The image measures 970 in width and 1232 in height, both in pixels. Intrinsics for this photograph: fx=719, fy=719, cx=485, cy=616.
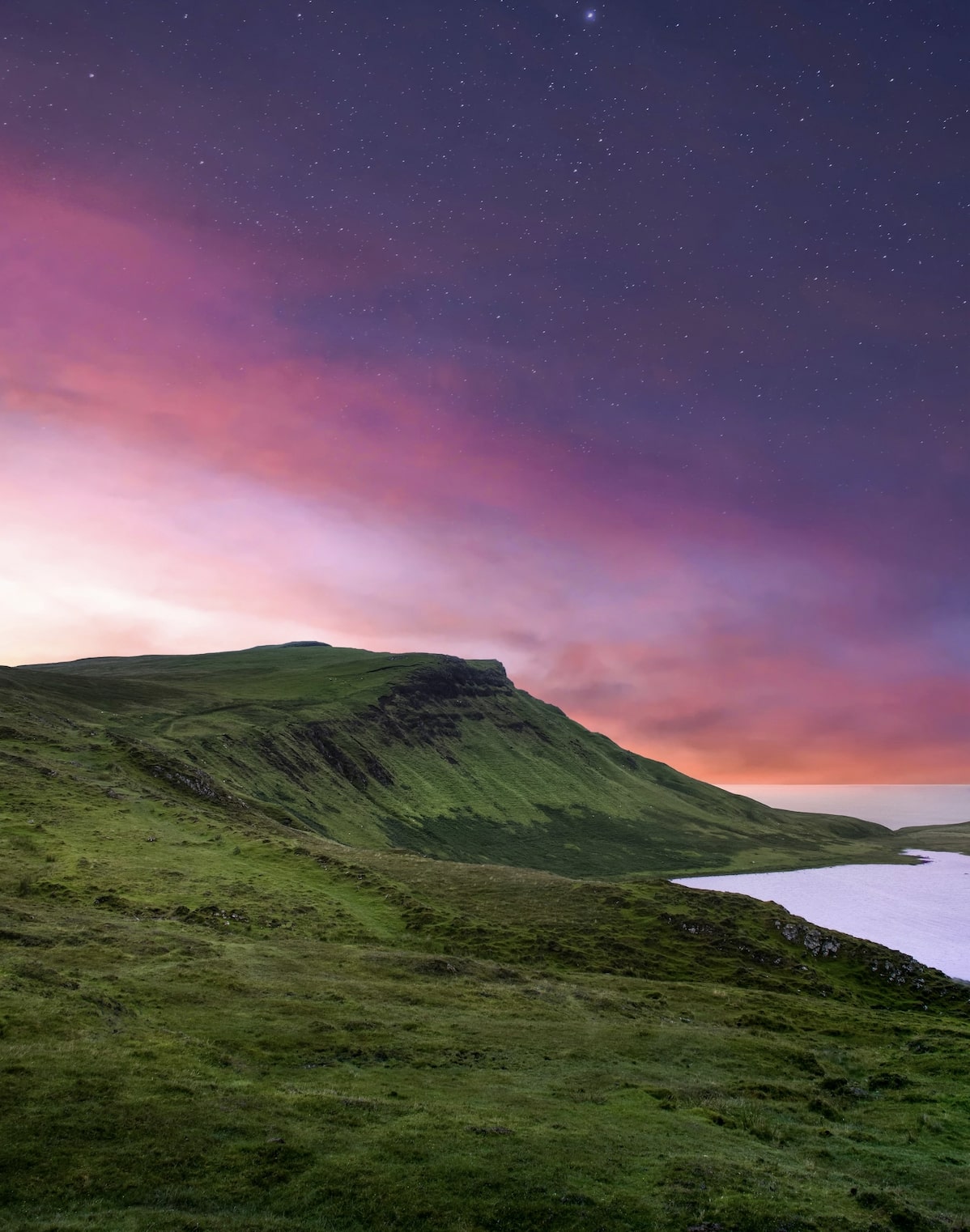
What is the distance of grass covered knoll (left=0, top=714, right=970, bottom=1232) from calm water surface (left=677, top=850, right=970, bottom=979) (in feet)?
136

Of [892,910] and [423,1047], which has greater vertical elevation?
[423,1047]

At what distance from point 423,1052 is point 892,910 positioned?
149 meters

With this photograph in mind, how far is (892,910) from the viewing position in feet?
492

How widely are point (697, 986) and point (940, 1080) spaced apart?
18.4 metres

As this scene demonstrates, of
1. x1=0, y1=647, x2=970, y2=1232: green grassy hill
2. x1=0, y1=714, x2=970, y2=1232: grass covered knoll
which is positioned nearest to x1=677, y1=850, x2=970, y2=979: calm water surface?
x1=0, y1=647, x2=970, y2=1232: green grassy hill

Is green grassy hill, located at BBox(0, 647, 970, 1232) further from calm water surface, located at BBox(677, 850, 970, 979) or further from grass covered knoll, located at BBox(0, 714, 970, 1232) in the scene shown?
calm water surface, located at BBox(677, 850, 970, 979)

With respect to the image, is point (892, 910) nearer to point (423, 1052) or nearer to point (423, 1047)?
point (423, 1047)

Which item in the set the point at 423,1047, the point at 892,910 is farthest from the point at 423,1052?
the point at 892,910

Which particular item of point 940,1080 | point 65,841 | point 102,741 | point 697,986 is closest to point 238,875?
point 65,841

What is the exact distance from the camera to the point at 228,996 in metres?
39.1

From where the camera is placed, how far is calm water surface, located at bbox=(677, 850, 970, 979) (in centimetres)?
10931

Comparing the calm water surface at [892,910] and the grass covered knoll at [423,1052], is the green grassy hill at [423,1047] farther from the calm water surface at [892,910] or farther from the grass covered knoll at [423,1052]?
the calm water surface at [892,910]

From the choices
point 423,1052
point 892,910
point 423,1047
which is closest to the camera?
point 423,1052

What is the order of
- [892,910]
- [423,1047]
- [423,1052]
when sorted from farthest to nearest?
[892,910] → [423,1047] → [423,1052]
